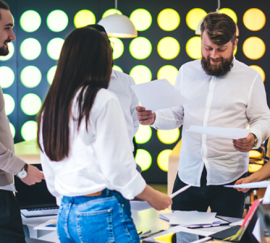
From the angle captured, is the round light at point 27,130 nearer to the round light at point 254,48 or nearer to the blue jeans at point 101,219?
the round light at point 254,48

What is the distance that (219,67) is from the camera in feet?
5.88

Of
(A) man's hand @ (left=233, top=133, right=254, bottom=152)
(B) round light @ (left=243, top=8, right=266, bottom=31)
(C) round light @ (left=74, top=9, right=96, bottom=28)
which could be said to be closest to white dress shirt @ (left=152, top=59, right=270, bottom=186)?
(A) man's hand @ (left=233, top=133, right=254, bottom=152)

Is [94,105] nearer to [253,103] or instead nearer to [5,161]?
[5,161]

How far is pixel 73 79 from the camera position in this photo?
1.12 metres

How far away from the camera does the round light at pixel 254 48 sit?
5.10 metres

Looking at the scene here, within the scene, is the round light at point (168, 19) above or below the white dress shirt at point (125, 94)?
above

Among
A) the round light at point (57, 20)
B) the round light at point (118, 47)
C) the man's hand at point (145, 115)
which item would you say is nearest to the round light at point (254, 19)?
the round light at point (118, 47)

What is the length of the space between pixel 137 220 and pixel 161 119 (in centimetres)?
56

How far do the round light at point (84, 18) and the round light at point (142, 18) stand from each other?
638 millimetres

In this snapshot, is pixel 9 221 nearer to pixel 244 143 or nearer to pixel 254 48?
pixel 244 143

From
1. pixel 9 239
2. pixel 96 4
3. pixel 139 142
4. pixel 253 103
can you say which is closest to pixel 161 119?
pixel 253 103

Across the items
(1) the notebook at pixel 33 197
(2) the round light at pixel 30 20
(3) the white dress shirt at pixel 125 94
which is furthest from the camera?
(2) the round light at pixel 30 20

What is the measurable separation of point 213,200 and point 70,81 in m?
1.04

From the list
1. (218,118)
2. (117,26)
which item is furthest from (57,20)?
(218,118)
